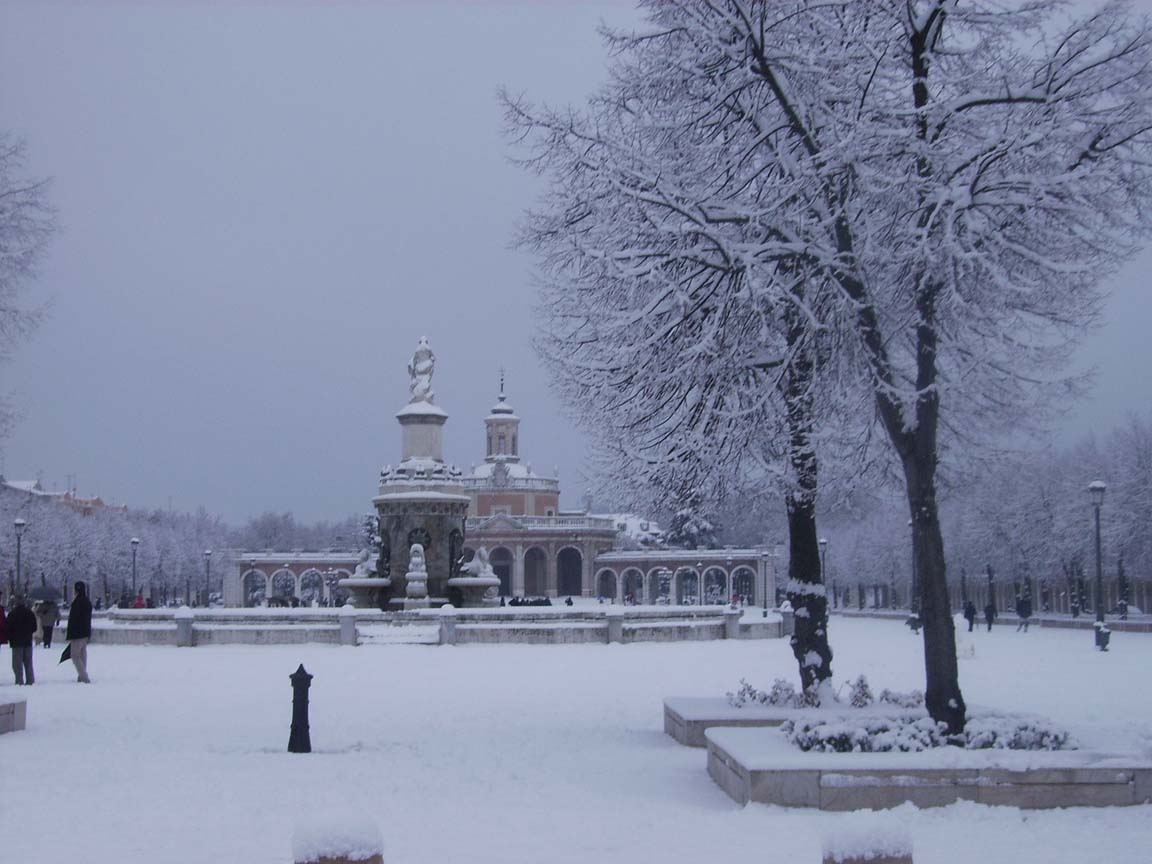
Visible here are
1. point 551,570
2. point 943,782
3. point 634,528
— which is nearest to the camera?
point 943,782

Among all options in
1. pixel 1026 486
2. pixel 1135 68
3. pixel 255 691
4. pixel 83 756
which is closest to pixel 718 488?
pixel 1135 68

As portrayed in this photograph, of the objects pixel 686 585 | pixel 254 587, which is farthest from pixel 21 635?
pixel 686 585

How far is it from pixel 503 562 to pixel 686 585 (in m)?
21.4

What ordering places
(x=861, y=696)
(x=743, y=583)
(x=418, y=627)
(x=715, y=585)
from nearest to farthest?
(x=861, y=696), (x=418, y=627), (x=743, y=583), (x=715, y=585)

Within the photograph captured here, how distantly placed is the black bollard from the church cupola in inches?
4176

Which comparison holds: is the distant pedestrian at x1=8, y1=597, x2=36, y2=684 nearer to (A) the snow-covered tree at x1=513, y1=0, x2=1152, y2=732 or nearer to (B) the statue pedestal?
(A) the snow-covered tree at x1=513, y1=0, x2=1152, y2=732

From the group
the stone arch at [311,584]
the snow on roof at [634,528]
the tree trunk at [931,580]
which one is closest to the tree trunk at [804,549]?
the tree trunk at [931,580]

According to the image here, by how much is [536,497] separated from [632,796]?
106 m

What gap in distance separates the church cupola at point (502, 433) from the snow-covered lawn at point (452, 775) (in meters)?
94.5

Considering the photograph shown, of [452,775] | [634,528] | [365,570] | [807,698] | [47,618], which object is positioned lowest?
[452,775]

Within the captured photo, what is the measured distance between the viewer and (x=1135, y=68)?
12547mm

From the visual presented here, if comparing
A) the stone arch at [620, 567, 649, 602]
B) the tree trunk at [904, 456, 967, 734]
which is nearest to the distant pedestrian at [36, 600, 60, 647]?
the tree trunk at [904, 456, 967, 734]

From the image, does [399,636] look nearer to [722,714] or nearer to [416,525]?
[416,525]

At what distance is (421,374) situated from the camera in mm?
47406
